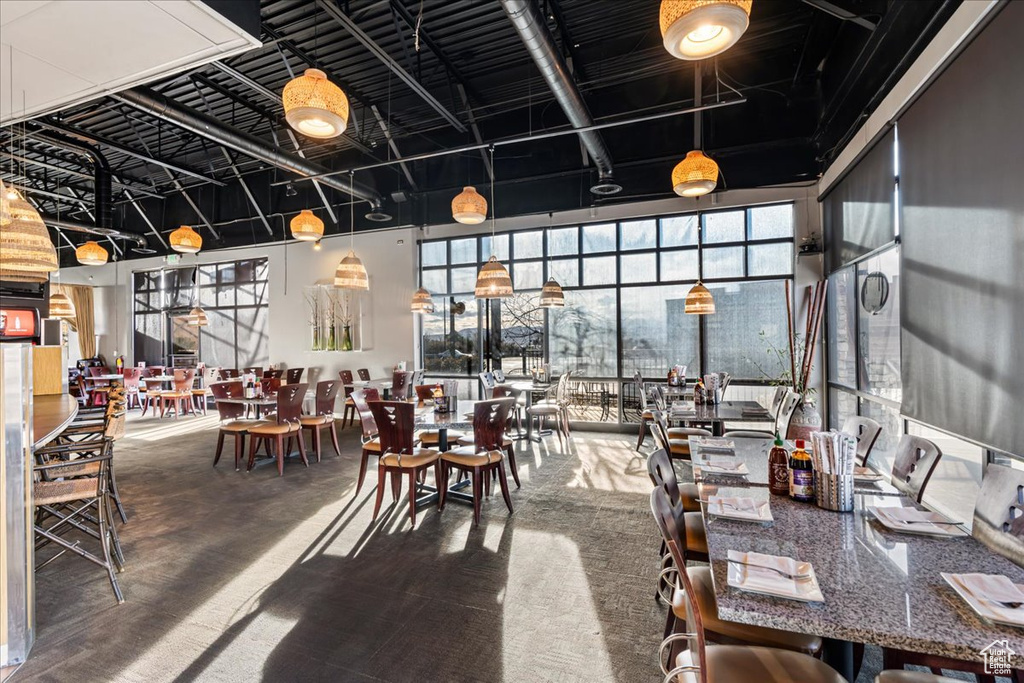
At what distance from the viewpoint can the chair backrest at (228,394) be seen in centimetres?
695

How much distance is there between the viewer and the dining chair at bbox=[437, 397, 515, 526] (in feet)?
14.3

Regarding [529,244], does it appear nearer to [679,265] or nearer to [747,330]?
[679,265]

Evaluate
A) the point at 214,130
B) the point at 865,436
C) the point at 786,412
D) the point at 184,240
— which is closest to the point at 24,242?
the point at 184,240

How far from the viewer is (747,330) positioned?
7531 millimetres

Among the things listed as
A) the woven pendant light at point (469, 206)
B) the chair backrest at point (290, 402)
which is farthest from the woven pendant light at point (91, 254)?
the woven pendant light at point (469, 206)

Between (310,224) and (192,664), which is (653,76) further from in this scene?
(192,664)

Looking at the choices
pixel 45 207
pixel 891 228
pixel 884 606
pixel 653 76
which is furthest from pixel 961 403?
pixel 45 207

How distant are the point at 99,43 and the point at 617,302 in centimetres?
710

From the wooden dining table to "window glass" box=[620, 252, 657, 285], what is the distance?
6.26 metres

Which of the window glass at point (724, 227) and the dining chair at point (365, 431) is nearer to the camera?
the dining chair at point (365, 431)

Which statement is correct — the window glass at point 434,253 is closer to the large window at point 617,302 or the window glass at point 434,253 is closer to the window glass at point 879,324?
the large window at point 617,302

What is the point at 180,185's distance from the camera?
1052 centimetres

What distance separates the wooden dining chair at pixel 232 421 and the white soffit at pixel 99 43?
3833 millimetres

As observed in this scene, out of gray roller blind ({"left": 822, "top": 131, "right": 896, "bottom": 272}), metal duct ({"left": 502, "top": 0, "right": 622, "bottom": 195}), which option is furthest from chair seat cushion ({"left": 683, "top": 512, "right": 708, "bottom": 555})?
metal duct ({"left": 502, "top": 0, "right": 622, "bottom": 195})
